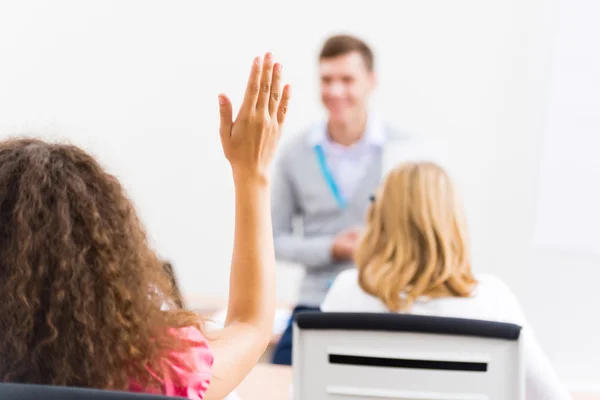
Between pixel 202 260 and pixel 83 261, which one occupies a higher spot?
pixel 83 261

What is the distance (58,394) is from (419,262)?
5.03 ft

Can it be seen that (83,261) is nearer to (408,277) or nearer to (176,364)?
(176,364)

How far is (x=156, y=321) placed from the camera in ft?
3.77

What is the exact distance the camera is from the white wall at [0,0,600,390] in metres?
4.30

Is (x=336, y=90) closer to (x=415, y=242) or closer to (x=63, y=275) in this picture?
(x=415, y=242)

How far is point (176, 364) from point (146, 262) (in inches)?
5.8

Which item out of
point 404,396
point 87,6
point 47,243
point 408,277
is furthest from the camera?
point 87,6

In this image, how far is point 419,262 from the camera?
2.28 metres

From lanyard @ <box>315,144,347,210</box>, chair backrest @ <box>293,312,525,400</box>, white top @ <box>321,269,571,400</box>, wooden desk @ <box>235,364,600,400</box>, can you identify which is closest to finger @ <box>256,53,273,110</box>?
chair backrest @ <box>293,312,525,400</box>

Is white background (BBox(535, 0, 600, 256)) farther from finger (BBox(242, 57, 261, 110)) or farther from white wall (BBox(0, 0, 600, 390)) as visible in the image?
finger (BBox(242, 57, 261, 110))

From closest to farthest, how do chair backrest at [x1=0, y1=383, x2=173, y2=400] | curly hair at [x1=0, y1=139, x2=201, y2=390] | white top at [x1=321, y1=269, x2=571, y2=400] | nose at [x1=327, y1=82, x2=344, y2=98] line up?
chair backrest at [x1=0, y1=383, x2=173, y2=400] → curly hair at [x1=0, y1=139, x2=201, y2=390] → white top at [x1=321, y1=269, x2=571, y2=400] → nose at [x1=327, y1=82, x2=344, y2=98]

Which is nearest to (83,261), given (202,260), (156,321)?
(156,321)

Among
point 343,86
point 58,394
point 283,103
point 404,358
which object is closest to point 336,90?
point 343,86

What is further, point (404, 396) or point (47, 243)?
point (404, 396)
